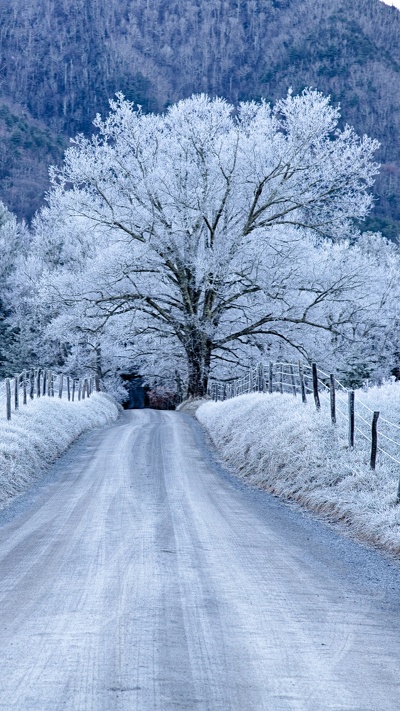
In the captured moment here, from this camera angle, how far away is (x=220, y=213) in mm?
32156

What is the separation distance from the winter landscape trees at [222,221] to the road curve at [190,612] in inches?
846

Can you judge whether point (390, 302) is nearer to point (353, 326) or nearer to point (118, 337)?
point (353, 326)

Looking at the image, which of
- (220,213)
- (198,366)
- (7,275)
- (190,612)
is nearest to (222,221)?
(220,213)

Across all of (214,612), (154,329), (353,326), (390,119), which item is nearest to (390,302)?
(353,326)

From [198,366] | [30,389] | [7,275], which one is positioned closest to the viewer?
[30,389]

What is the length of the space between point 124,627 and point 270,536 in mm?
4081

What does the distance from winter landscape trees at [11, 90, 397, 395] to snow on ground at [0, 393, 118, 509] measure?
22.4ft

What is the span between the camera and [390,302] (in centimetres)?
4853

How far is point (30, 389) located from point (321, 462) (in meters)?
16.4

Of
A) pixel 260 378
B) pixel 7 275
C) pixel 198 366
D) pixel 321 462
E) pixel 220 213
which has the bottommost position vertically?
pixel 321 462

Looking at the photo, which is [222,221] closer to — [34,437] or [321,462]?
[34,437]

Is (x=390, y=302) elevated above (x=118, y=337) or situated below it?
above

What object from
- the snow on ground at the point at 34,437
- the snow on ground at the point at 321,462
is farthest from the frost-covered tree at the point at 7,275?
the snow on ground at the point at 321,462

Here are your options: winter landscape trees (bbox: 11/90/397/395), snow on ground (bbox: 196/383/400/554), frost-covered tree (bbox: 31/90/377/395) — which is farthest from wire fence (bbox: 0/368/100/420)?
snow on ground (bbox: 196/383/400/554)
